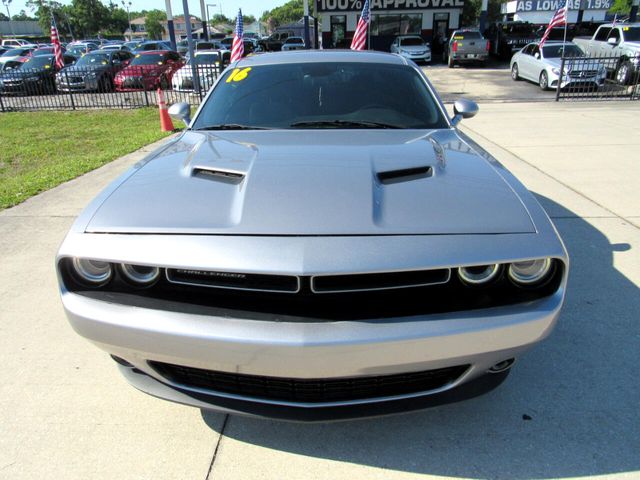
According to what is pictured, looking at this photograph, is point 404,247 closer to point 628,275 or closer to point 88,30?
point 628,275

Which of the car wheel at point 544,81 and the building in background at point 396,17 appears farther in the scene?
the building in background at point 396,17

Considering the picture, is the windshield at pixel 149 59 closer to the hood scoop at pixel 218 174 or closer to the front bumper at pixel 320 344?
the hood scoop at pixel 218 174

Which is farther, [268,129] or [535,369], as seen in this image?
[268,129]

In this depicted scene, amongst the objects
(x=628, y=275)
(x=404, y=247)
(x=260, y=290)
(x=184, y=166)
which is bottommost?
(x=628, y=275)

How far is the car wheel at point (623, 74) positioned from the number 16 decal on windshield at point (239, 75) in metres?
14.8

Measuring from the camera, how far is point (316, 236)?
5.74 feet

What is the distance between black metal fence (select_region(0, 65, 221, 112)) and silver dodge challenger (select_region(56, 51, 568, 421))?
1307 centimetres

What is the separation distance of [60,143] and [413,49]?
70.0 ft

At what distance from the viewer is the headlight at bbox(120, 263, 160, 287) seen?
6.25 feet

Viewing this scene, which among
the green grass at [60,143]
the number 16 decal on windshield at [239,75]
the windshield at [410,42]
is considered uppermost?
the windshield at [410,42]

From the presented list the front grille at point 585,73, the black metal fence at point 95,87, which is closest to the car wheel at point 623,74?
the front grille at point 585,73

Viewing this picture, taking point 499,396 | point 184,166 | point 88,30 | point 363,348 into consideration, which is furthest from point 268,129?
point 88,30

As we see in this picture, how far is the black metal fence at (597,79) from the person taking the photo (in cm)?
1341

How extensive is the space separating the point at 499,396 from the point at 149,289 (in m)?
1.78
